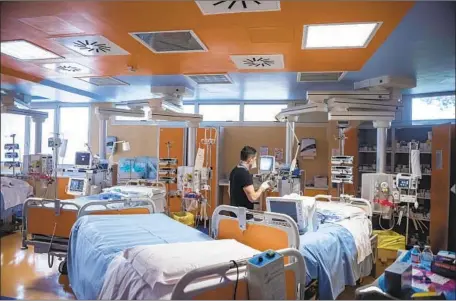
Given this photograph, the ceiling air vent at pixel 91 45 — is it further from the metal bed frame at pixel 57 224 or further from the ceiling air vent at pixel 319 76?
the ceiling air vent at pixel 319 76

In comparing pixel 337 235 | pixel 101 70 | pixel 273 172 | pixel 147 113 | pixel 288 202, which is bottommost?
pixel 337 235

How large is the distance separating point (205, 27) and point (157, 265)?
5.16 feet

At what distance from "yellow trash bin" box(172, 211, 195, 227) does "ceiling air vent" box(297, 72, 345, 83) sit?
2.24 meters

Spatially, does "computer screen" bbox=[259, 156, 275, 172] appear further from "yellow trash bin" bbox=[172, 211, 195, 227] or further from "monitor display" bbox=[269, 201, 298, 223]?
"yellow trash bin" bbox=[172, 211, 195, 227]

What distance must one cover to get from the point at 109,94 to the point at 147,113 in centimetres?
49

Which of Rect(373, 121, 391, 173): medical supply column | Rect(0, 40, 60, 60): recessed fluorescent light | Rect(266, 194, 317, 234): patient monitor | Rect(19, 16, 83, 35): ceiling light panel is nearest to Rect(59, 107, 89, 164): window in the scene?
Rect(0, 40, 60, 60): recessed fluorescent light

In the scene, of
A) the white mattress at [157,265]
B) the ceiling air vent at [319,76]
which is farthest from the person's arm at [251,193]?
the ceiling air vent at [319,76]

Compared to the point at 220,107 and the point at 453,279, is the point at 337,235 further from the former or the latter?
the point at 220,107

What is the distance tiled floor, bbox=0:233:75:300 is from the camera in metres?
1.25

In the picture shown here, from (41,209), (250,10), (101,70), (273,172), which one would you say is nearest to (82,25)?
(101,70)

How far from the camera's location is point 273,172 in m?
3.40

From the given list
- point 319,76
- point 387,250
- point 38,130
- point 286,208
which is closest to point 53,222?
point 38,130

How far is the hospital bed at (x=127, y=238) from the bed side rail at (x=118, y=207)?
25cm

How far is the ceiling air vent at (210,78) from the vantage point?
339 centimetres
